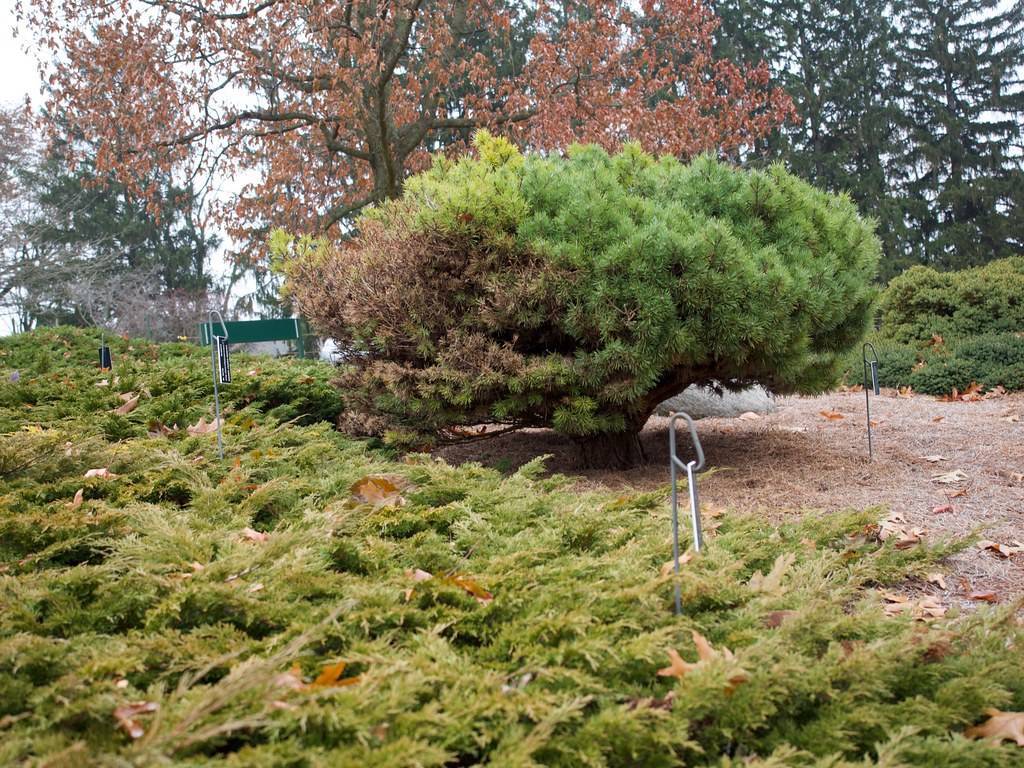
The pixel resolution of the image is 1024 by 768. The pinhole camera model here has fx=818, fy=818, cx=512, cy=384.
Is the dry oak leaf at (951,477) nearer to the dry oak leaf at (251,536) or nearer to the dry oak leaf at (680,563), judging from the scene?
the dry oak leaf at (680,563)

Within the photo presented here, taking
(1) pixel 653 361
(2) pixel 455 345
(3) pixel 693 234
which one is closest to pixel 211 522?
(2) pixel 455 345

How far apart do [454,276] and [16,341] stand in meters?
6.43

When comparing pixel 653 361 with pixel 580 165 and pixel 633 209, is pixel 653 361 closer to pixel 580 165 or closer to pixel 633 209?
pixel 633 209

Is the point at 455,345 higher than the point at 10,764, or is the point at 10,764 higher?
the point at 455,345

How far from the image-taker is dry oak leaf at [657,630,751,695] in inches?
64.8

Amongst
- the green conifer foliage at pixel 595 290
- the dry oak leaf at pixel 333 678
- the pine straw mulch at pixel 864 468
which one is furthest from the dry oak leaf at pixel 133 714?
the green conifer foliage at pixel 595 290

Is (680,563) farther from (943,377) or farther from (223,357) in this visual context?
(943,377)

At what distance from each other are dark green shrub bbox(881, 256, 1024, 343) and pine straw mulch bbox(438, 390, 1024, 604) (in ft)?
15.5

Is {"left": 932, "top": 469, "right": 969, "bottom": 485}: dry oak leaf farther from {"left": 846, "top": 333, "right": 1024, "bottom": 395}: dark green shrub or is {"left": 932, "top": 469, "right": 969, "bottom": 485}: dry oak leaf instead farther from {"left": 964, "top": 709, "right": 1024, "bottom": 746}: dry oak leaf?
{"left": 846, "top": 333, "right": 1024, "bottom": 395}: dark green shrub

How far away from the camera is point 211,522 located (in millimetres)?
2857

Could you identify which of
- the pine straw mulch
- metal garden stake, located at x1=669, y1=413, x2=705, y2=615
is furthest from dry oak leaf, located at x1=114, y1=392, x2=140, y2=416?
metal garden stake, located at x1=669, y1=413, x2=705, y2=615

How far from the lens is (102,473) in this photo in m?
3.33

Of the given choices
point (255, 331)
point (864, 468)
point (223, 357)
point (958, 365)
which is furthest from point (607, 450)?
point (958, 365)

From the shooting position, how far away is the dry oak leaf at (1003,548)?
3424 millimetres
